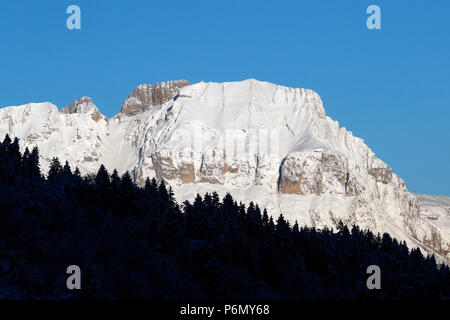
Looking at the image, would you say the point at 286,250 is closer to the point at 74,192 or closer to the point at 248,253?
the point at 248,253

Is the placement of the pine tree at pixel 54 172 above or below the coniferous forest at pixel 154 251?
above

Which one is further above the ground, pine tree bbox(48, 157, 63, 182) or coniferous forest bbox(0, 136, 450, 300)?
pine tree bbox(48, 157, 63, 182)

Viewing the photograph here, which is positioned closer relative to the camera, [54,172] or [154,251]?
[154,251]

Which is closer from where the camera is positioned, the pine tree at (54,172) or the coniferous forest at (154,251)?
the coniferous forest at (154,251)

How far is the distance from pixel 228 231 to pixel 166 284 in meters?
24.4

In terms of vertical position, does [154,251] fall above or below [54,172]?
below

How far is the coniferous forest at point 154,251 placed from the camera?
406ft

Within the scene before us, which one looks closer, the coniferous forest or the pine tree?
the coniferous forest

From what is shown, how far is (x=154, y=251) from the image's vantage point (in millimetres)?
142875

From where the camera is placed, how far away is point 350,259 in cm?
17875

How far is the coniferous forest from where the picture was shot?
406ft
